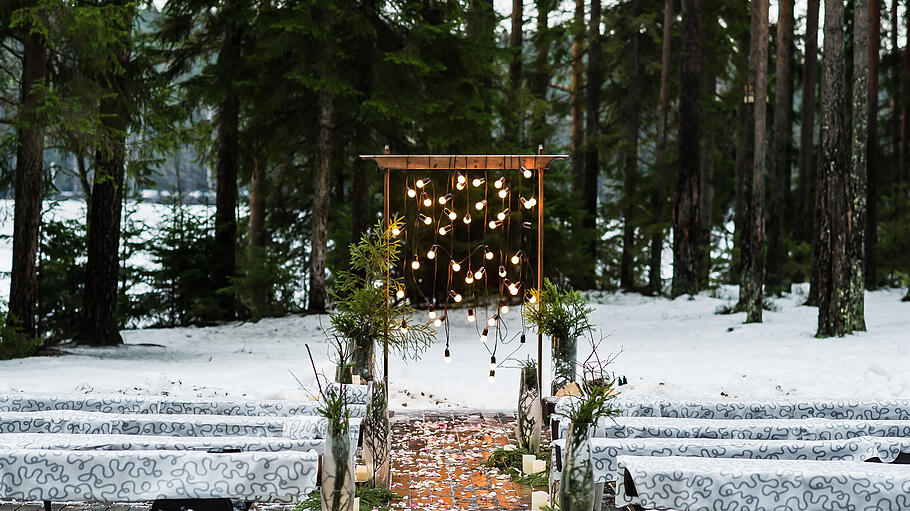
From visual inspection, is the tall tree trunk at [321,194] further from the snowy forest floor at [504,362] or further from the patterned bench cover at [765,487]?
the patterned bench cover at [765,487]

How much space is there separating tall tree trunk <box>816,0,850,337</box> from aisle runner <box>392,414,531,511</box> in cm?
603

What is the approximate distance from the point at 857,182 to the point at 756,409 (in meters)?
7.33

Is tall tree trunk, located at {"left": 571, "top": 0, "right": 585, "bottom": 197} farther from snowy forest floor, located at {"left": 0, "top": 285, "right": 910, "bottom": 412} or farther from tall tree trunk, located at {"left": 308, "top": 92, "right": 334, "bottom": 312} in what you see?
tall tree trunk, located at {"left": 308, "top": 92, "right": 334, "bottom": 312}

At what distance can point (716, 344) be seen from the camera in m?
13.0

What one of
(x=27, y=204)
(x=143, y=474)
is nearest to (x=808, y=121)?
(x=27, y=204)

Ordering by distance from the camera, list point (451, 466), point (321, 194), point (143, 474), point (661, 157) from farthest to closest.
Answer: point (661, 157) → point (321, 194) → point (451, 466) → point (143, 474)

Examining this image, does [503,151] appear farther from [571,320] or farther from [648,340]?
[571,320]

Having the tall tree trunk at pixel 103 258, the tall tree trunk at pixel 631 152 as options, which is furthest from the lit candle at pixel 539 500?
the tall tree trunk at pixel 631 152

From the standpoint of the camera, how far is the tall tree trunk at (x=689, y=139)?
57.6 feet

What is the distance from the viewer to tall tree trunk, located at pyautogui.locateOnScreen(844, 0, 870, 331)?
12.5m

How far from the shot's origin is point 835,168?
12602 millimetres

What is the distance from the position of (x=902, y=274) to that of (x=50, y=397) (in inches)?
866

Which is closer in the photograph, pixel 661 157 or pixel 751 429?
pixel 751 429

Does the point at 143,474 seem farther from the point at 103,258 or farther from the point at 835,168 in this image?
the point at 835,168
